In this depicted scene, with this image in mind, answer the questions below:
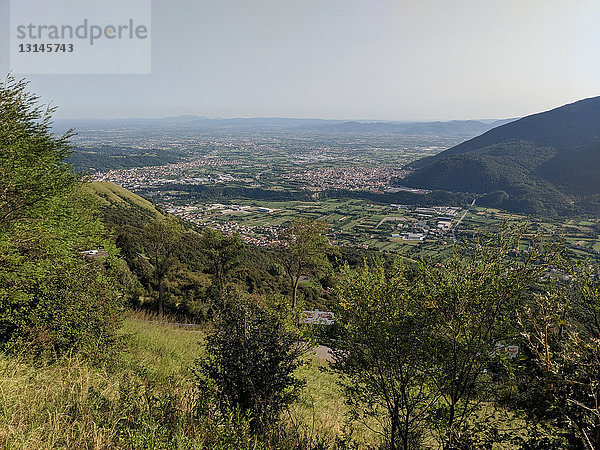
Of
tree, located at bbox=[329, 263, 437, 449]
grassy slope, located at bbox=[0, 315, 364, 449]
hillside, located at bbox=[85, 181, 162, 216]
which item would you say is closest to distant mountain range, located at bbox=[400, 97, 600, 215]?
hillside, located at bbox=[85, 181, 162, 216]

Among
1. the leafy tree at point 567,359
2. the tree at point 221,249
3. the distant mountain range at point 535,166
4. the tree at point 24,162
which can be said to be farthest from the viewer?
the distant mountain range at point 535,166

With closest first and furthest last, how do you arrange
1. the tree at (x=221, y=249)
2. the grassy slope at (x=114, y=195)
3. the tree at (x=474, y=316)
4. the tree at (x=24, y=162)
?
the tree at (x=474, y=316) < the tree at (x=24, y=162) < the tree at (x=221, y=249) < the grassy slope at (x=114, y=195)

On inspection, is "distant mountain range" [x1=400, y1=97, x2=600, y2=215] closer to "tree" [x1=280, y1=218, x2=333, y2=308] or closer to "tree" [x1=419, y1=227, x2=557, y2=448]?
"tree" [x1=280, y1=218, x2=333, y2=308]

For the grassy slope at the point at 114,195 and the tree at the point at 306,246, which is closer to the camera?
the tree at the point at 306,246

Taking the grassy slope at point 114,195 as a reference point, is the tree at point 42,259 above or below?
above

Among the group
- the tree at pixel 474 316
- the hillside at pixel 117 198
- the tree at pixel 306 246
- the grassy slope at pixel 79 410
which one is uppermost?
the tree at pixel 474 316

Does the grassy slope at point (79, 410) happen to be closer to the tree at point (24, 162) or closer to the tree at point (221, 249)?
the tree at point (24, 162)

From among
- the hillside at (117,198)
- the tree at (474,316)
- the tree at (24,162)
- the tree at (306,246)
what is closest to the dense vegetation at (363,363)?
the tree at (474,316)

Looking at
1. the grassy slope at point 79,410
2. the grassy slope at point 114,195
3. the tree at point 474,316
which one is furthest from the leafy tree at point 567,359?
the grassy slope at point 114,195
